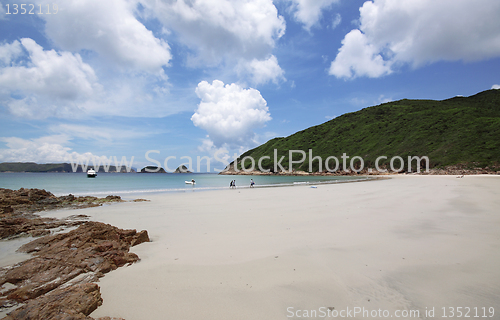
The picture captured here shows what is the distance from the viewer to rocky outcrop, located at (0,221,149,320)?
292cm

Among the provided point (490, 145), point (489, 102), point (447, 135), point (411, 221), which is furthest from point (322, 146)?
point (411, 221)

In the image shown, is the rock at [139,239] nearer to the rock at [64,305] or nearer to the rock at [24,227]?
the rock at [64,305]

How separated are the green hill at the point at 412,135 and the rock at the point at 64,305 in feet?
303

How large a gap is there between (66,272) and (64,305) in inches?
67.6

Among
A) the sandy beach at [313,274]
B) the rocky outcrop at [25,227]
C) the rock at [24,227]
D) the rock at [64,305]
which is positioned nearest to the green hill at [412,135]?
the sandy beach at [313,274]

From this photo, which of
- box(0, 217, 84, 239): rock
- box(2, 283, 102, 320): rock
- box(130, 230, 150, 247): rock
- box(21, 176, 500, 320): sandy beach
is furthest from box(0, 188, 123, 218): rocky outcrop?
box(2, 283, 102, 320): rock

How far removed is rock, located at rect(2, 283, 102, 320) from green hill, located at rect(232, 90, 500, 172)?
9226 cm

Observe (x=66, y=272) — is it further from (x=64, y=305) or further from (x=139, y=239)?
(x=139, y=239)

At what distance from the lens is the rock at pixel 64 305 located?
272cm

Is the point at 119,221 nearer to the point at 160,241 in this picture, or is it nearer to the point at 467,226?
the point at 160,241

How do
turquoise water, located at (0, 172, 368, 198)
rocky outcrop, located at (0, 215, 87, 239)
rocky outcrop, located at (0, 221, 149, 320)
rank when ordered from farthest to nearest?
1. turquoise water, located at (0, 172, 368, 198)
2. rocky outcrop, located at (0, 215, 87, 239)
3. rocky outcrop, located at (0, 221, 149, 320)

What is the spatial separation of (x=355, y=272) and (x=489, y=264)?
2.72 meters

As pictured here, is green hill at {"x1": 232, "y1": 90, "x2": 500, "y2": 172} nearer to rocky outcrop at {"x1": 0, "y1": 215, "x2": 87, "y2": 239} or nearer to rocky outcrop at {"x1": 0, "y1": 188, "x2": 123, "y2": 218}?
rocky outcrop at {"x1": 0, "y1": 215, "x2": 87, "y2": 239}

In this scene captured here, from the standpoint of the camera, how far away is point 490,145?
7038 centimetres
